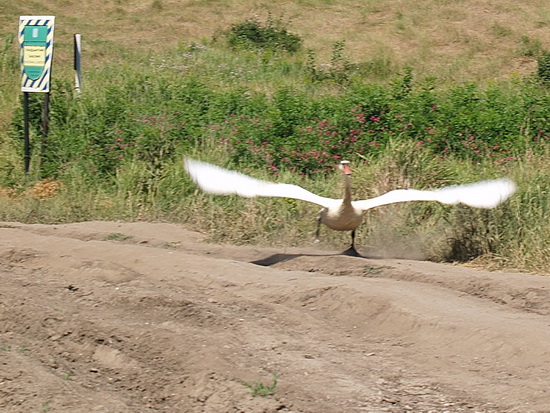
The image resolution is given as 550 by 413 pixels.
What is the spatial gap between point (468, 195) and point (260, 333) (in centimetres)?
307

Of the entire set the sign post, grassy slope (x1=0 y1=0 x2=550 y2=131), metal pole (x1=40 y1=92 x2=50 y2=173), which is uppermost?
the sign post

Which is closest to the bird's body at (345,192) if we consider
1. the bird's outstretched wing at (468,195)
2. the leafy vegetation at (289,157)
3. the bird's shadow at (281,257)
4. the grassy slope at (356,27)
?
the bird's outstretched wing at (468,195)

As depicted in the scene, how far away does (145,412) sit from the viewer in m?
4.29

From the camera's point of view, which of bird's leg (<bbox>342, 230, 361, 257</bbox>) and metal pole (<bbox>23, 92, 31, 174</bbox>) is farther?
metal pole (<bbox>23, 92, 31, 174</bbox>)

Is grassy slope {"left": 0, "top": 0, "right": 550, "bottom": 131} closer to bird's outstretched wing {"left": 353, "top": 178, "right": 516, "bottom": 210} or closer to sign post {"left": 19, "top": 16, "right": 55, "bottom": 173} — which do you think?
sign post {"left": 19, "top": 16, "right": 55, "bottom": 173}

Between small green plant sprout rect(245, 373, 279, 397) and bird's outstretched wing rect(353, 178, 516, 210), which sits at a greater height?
small green plant sprout rect(245, 373, 279, 397)

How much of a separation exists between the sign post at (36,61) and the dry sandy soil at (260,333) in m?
4.12

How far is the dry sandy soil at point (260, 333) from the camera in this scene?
4469 millimetres

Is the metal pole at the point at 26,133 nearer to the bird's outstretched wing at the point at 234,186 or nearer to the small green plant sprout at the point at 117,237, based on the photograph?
the small green plant sprout at the point at 117,237

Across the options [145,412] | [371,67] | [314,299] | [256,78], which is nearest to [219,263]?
[314,299]

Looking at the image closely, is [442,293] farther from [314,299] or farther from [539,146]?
[539,146]

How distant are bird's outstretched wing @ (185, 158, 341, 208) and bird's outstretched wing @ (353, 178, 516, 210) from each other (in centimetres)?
56

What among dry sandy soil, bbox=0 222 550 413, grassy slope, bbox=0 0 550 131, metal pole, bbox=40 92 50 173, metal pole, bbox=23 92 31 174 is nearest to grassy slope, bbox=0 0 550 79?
grassy slope, bbox=0 0 550 131

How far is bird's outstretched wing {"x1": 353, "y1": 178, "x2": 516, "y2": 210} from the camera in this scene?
7674 millimetres
